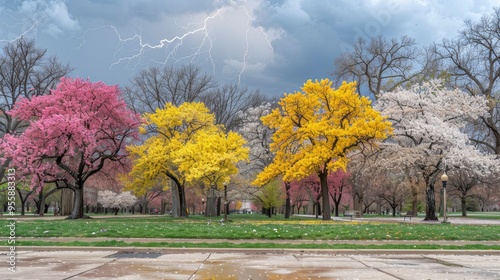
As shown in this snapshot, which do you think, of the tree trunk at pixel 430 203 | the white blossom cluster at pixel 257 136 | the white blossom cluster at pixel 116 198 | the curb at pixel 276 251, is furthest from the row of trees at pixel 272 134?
the white blossom cluster at pixel 116 198

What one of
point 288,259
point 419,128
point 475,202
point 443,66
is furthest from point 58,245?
point 475,202

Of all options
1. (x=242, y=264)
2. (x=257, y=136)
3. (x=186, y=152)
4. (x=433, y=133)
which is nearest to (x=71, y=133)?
(x=186, y=152)

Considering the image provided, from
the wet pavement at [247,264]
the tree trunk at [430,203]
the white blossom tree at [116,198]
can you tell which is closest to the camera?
the wet pavement at [247,264]

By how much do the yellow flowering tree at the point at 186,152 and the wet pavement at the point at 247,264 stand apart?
2179cm

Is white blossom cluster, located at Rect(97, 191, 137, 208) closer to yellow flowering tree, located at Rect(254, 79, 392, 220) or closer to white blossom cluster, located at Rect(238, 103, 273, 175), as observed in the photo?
white blossom cluster, located at Rect(238, 103, 273, 175)

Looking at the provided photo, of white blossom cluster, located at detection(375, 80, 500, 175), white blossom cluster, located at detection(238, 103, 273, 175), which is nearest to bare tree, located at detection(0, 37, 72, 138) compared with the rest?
white blossom cluster, located at detection(238, 103, 273, 175)

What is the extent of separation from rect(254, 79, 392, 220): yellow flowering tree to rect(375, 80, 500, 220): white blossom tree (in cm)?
334

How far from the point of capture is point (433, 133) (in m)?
35.9

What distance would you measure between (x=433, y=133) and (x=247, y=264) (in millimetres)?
28121

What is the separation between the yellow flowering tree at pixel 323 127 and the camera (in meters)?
34.0

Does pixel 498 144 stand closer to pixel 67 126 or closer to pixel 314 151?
pixel 314 151

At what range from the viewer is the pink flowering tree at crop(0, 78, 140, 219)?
34.9 metres

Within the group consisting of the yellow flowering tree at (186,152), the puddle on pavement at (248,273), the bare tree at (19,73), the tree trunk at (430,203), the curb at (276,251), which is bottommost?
the curb at (276,251)

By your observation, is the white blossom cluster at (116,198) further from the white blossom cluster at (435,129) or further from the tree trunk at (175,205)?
the white blossom cluster at (435,129)
